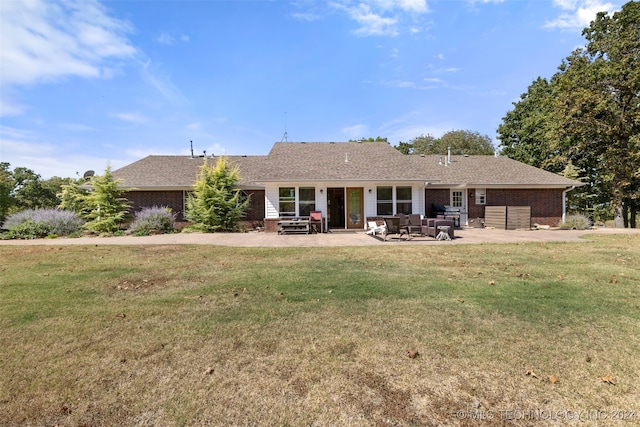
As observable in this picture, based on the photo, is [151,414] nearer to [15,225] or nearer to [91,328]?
[91,328]

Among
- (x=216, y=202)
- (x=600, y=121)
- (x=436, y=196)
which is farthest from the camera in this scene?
(x=600, y=121)

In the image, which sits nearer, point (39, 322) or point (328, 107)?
point (39, 322)

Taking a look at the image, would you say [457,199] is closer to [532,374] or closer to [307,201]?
[307,201]

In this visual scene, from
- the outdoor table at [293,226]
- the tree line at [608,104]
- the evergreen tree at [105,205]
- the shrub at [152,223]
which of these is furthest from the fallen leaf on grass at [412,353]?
the tree line at [608,104]

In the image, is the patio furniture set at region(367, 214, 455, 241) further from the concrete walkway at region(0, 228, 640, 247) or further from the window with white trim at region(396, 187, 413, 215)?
the window with white trim at region(396, 187, 413, 215)

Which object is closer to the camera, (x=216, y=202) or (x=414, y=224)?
(x=414, y=224)

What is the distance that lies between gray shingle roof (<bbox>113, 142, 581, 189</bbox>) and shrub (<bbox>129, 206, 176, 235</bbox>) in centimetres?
266

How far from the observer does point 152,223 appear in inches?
634

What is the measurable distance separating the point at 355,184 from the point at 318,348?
1428 centimetres

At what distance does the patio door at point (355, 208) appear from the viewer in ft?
57.4

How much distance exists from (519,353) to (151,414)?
11.2ft

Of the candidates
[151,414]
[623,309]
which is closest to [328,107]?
[623,309]

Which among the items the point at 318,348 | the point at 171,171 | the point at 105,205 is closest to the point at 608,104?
the point at 318,348

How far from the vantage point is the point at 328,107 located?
25.3 meters
